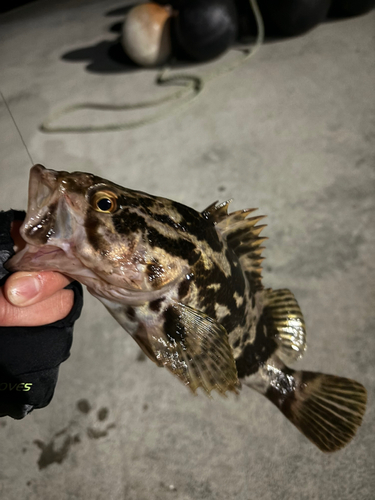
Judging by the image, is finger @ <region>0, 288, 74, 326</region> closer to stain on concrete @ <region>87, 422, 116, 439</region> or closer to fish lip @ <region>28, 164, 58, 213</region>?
fish lip @ <region>28, 164, 58, 213</region>

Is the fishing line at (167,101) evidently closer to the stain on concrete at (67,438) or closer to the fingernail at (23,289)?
the stain on concrete at (67,438)

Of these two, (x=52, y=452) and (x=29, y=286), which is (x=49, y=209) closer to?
(x=29, y=286)

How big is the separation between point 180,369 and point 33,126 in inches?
104

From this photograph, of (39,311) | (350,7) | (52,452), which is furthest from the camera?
(350,7)

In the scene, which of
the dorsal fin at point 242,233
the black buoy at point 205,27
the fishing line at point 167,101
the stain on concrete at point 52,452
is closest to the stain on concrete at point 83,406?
the stain on concrete at point 52,452

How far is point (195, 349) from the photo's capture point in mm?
938

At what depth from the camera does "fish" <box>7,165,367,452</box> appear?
2.77 ft

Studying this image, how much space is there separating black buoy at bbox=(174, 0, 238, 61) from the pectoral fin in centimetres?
275

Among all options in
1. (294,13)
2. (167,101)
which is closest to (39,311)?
(167,101)

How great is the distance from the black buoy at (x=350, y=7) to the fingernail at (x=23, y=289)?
138 inches

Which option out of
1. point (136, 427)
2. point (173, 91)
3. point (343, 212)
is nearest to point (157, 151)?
point (173, 91)

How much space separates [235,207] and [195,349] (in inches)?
55.2

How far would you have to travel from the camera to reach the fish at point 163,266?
2.77 ft

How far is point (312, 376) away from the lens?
124 centimetres
